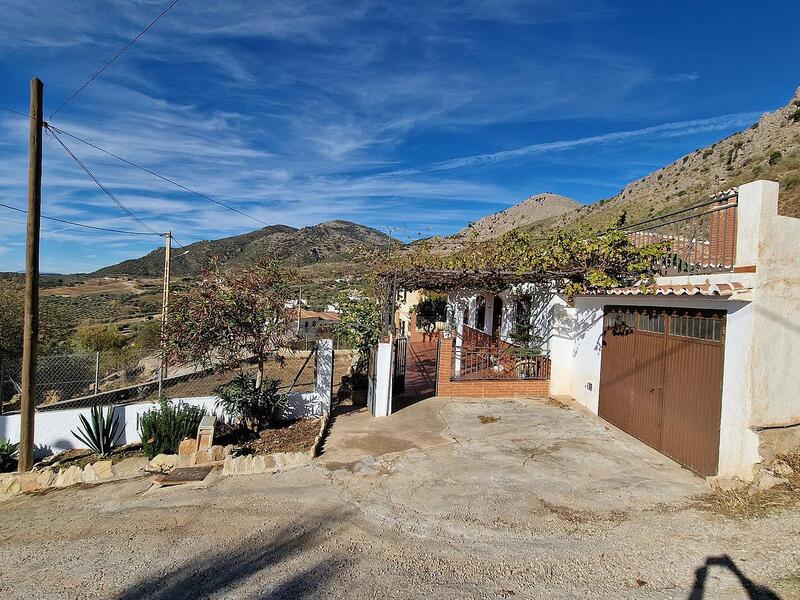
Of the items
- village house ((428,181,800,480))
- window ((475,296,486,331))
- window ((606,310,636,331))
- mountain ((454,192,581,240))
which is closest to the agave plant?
village house ((428,181,800,480))

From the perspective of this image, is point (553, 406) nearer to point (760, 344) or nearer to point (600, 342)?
point (600, 342)

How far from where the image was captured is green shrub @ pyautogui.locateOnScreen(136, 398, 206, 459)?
8.20 meters

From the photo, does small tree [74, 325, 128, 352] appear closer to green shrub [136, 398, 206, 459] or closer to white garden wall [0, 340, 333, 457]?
white garden wall [0, 340, 333, 457]

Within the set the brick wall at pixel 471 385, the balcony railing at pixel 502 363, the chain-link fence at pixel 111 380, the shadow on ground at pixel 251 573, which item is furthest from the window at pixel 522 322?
the shadow on ground at pixel 251 573

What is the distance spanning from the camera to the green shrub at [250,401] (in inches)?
349

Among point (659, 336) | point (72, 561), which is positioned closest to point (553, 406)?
point (659, 336)

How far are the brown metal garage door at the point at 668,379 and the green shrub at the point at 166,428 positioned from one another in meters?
8.04

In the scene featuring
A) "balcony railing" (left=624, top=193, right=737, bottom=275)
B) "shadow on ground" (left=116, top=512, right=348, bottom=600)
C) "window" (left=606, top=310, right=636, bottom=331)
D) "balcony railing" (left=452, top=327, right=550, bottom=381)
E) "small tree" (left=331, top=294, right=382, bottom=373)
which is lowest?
"shadow on ground" (left=116, top=512, right=348, bottom=600)

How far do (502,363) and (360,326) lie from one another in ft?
→ 13.0

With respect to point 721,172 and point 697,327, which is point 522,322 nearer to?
point 697,327

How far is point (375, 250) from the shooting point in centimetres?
1395

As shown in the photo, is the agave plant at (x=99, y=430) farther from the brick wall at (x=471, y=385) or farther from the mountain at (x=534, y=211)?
the mountain at (x=534, y=211)

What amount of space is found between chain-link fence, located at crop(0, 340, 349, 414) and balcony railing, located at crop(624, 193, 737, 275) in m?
7.10

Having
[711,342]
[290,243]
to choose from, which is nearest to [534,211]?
[290,243]
